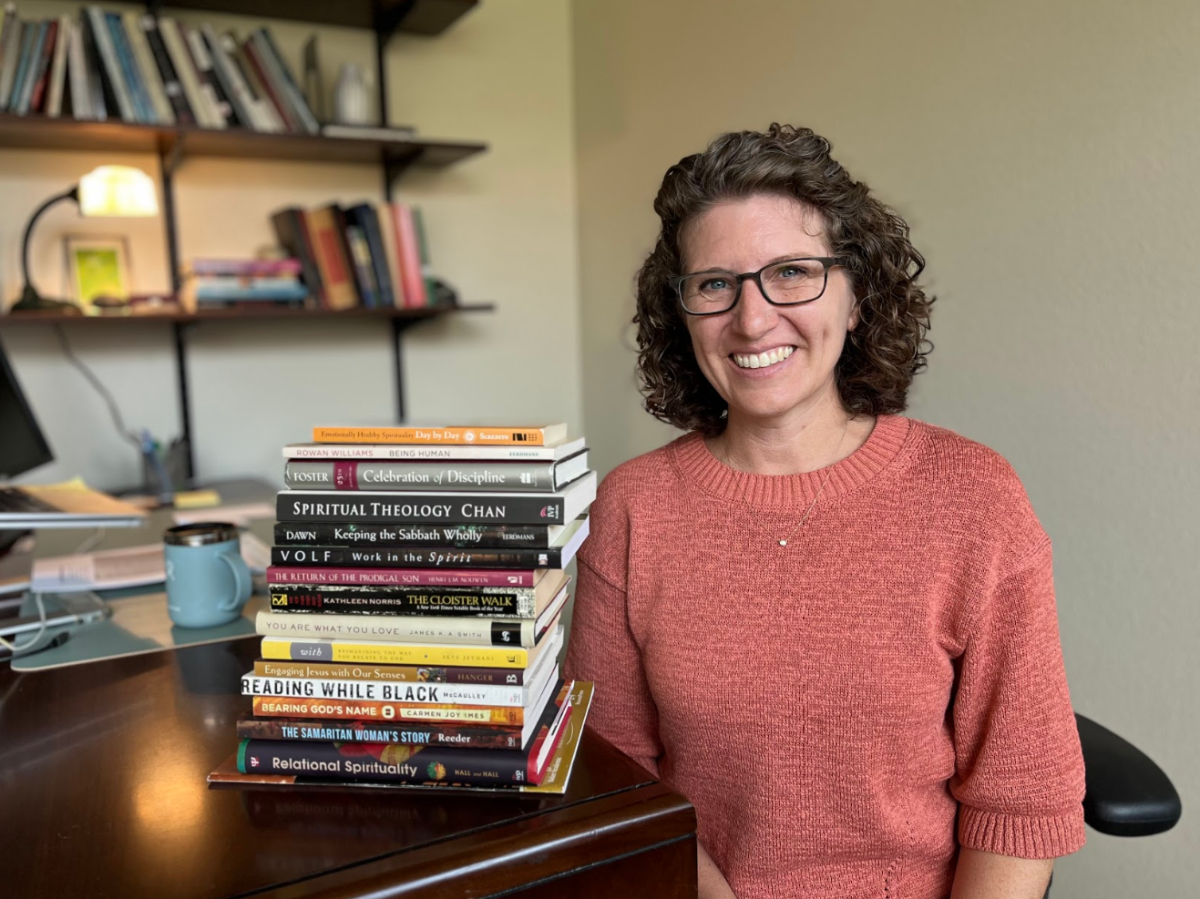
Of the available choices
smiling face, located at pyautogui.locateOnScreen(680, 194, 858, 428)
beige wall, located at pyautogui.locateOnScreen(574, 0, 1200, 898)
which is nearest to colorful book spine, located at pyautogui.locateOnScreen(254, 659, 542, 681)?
smiling face, located at pyautogui.locateOnScreen(680, 194, 858, 428)

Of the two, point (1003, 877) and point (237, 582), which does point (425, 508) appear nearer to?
point (237, 582)

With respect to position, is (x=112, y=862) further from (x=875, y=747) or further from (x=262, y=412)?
(x=262, y=412)

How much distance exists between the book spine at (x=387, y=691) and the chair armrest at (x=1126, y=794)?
1.99 feet

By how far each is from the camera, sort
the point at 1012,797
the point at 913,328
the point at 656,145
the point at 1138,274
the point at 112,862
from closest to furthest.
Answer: the point at 112,862
the point at 1012,797
the point at 913,328
the point at 1138,274
the point at 656,145

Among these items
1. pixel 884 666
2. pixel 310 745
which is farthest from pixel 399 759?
pixel 884 666

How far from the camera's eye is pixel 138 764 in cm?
81

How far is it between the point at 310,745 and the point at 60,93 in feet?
6.62

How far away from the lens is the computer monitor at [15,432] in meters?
1.87

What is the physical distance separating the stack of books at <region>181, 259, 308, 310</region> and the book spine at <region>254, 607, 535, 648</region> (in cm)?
181

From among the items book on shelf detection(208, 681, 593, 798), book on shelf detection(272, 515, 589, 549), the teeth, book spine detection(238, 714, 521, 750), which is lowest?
book on shelf detection(208, 681, 593, 798)

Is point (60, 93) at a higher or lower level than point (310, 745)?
higher

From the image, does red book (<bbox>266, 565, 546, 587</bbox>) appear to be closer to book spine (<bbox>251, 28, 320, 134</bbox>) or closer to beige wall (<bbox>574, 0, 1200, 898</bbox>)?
beige wall (<bbox>574, 0, 1200, 898</bbox>)

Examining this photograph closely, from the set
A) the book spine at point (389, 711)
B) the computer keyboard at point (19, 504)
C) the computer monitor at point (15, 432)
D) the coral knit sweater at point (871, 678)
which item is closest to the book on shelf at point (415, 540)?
the book spine at point (389, 711)

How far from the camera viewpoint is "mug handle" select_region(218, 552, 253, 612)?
1204mm
